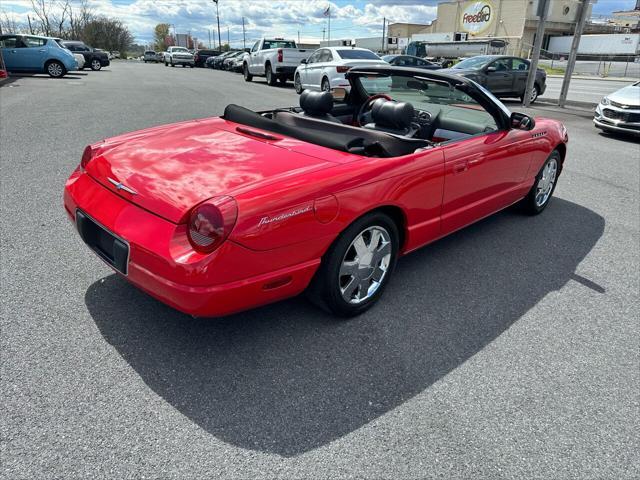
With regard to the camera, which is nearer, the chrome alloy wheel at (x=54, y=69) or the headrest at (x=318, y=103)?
the headrest at (x=318, y=103)

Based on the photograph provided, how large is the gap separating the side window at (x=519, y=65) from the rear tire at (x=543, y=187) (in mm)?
11525

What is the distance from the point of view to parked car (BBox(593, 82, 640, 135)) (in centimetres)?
905

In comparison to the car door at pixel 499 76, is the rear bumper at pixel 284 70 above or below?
below

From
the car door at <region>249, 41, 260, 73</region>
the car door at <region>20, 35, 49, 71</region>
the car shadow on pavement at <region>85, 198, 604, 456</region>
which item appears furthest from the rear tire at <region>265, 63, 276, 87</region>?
the car shadow on pavement at <region>85, 198, 604, 456</region>

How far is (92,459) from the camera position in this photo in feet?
6.13

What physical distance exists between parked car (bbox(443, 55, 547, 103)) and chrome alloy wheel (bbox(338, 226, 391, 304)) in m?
12.7

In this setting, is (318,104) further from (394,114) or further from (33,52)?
(33,52)

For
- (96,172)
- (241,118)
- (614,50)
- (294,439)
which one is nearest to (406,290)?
(294,439)

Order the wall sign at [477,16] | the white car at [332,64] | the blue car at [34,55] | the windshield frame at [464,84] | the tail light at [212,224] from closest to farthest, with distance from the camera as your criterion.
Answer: the tail light at [212,224]
the windshield frame at [464,84]
the white car at [332,64]
the blue car at [34,55]
the wall sign at [477,16]

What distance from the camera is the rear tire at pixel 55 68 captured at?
63.4ft

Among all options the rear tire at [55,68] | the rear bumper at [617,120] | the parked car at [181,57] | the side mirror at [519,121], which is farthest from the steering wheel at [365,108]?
the parked car at [181,57]

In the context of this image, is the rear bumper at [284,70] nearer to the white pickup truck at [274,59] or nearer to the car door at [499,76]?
the white pickup truck at [274,59]

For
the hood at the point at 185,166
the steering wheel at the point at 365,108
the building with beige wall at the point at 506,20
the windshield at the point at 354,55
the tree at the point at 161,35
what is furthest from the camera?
the tree at the point at 161,35

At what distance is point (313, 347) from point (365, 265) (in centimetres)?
60
